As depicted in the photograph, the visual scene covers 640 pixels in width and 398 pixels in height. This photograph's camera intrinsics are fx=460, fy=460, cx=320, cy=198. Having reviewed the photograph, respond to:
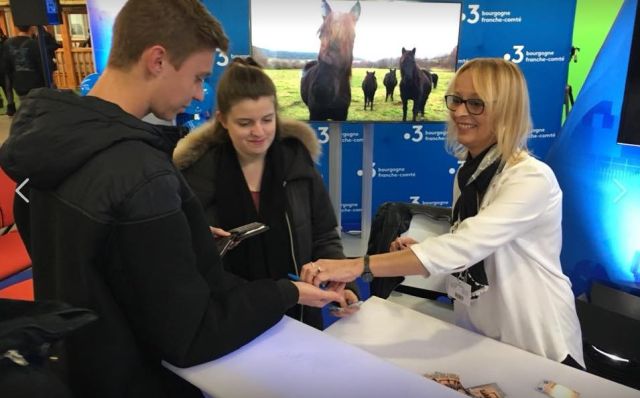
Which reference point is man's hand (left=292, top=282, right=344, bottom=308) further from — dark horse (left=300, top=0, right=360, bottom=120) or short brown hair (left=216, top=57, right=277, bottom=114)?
dark horse (left=300, top=0, right=360, bottom=120)

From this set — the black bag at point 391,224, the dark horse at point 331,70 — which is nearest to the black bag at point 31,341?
the black bag at point 391,224

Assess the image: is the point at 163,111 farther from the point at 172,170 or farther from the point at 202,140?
→ the point at 202,140

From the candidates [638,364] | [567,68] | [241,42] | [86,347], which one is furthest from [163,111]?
[567,68]

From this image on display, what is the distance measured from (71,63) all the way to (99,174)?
1323cm

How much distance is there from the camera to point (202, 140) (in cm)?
195

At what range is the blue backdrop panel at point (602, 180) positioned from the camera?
3.16 m

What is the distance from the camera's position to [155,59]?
37.9 inches

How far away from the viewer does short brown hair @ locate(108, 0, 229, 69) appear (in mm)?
947

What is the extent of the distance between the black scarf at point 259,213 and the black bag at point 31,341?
3.59 ft

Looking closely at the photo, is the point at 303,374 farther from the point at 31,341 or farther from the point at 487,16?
the point at 487,16

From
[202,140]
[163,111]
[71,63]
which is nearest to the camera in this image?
[163,111]

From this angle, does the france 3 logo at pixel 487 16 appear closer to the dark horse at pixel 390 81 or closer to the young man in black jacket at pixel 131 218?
the dark horse at pixel 390 81

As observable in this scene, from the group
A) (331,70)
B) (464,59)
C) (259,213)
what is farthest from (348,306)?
(464,59)

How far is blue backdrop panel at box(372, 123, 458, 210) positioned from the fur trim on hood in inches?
108
